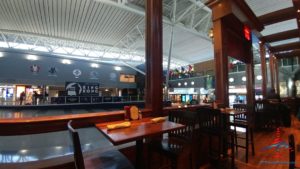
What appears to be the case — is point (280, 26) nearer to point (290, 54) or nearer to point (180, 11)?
point (290, 54)

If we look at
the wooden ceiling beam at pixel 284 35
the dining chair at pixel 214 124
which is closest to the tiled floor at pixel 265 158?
the dining chair at pixel 214 124

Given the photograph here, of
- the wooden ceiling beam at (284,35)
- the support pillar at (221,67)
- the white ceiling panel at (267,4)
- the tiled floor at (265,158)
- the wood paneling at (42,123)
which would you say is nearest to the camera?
the wood paneling at (42,123)

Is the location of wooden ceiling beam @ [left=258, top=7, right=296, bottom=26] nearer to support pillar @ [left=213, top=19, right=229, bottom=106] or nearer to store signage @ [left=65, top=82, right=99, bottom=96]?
A: support pillar @ [left=213, top=19, right=229, bottom=106]

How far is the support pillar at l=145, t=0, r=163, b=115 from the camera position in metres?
2.51

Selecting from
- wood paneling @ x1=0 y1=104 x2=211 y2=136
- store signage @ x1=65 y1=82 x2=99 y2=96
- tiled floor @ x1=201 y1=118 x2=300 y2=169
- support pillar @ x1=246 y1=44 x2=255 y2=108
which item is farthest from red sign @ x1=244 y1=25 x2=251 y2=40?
store signage @ x1=65 y1=82 x2=99 y2=96

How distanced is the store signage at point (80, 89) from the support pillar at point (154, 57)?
1220 centimetres

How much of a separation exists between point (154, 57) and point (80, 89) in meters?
12.6

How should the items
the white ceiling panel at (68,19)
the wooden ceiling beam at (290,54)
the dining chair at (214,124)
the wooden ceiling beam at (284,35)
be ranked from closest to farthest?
the dining chair at (214,124), the wooden ceiling beam at (284,35), the white ceiling panel at (68,19), the wooden ceiling beam at (290,54)

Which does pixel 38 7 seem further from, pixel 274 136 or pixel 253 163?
pixel 274 136

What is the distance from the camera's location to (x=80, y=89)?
1375 cm

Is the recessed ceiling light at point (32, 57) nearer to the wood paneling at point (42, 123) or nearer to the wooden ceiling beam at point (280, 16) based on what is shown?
the wood paneling at point (42, 123)

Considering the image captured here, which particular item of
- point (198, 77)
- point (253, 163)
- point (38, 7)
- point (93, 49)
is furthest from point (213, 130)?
point (198, 77)

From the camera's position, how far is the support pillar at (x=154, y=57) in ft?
8.24

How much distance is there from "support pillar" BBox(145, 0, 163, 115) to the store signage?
1220cm
